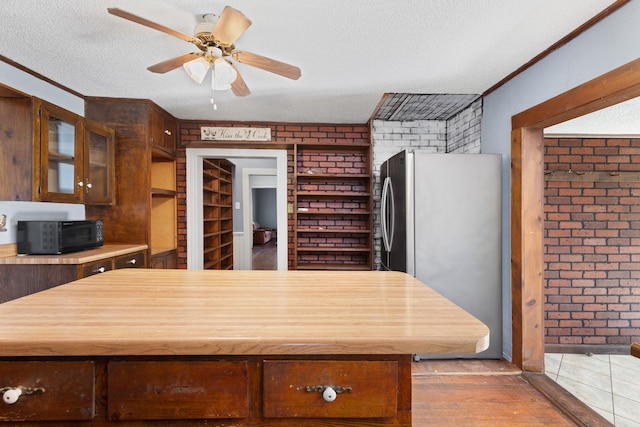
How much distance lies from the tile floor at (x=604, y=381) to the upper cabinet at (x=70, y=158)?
13.9 ft

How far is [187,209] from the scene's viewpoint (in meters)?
3.76

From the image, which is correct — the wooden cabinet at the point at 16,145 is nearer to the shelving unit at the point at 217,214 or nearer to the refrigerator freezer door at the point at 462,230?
the shelving unit at the point at 217,214

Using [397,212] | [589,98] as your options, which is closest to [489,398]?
[397,212]

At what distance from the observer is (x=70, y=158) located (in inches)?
104

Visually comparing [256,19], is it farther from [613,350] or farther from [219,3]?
[613,350]

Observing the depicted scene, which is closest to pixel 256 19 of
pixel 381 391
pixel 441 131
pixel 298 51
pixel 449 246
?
pixel 298 51

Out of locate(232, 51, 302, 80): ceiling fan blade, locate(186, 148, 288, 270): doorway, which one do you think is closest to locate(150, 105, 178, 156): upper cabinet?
locate(186, 148, 288, 270): doorway

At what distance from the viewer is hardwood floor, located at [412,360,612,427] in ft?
6.15

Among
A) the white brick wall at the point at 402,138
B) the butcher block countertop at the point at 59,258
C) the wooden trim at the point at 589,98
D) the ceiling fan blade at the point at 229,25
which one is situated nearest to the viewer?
the ceiling fan blade at the point at 229,25

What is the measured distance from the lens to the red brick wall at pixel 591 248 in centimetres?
308

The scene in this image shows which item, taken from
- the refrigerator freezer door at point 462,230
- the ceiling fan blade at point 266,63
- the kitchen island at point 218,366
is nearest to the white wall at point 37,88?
the ceiling fan blade at point 266,63

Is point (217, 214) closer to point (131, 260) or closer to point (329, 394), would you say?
point (131, 260)

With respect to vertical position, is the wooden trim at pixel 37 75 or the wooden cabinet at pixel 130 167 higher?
the wooden trim at pixel 37 75

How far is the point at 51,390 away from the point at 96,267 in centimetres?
195
